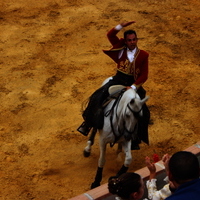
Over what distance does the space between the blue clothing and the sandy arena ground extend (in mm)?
3782

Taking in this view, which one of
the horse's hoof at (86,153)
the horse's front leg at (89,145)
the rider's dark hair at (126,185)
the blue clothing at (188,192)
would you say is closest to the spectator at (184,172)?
the blue clothing at (188,192)

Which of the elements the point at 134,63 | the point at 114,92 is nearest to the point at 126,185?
the point at 114,92

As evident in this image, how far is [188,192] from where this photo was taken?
121 inches

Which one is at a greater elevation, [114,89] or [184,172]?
[184,172]

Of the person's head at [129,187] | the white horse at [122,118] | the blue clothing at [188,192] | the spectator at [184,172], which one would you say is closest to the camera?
the blue clothing at [188,192]

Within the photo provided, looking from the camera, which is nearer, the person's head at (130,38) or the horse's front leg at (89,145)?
the person's head at (130,38)

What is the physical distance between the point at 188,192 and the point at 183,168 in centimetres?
37

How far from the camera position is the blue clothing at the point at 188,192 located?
3.03 meters

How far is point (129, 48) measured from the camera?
6527mm

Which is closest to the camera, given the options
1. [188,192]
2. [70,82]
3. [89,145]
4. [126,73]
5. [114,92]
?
[188,192]

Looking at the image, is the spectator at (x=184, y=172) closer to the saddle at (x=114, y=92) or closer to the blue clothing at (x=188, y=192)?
the blue clothing at (x=188, y=192)

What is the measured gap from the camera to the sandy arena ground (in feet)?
23.7

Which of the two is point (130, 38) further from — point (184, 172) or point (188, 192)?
point (188, 192)

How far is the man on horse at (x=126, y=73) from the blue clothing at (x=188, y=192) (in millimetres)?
3051
